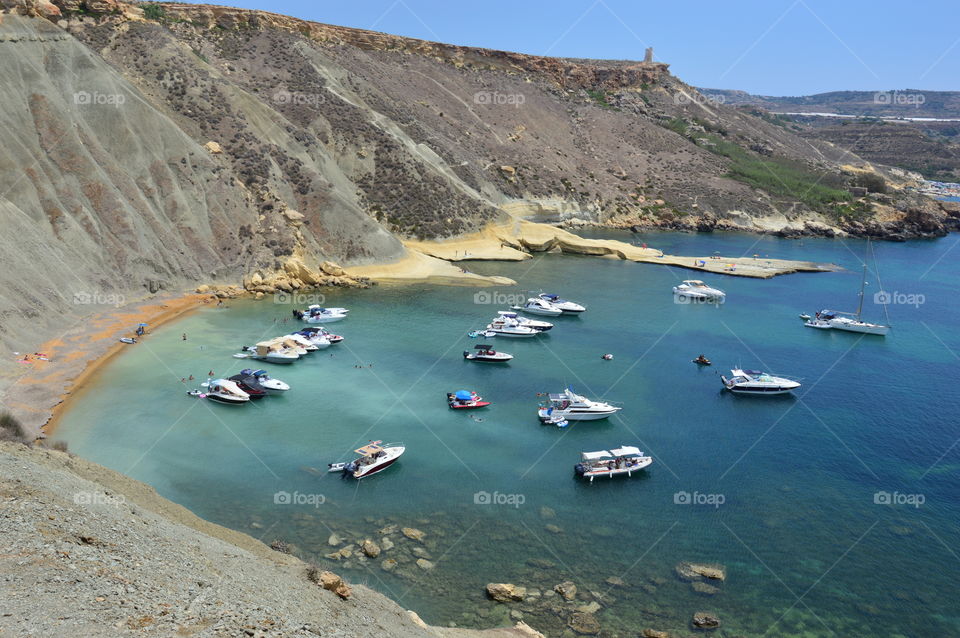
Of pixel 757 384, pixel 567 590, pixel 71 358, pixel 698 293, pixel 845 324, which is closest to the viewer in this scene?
pixel 567 590

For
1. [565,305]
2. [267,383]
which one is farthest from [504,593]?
[565,305]

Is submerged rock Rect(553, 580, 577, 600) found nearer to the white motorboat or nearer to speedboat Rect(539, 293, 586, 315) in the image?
the white motorboat

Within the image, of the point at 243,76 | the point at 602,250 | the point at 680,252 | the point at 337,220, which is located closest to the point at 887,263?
the point at 680,252

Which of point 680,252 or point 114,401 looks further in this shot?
point 680,252

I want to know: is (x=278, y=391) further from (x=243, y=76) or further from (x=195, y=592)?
A: (x=243, y=76)

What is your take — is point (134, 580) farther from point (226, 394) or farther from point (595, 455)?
point (226, 394)

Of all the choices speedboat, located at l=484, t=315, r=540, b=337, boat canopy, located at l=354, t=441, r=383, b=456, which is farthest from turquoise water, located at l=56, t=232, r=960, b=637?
speedboat, located at l=484, t=315, r=540, b=337
